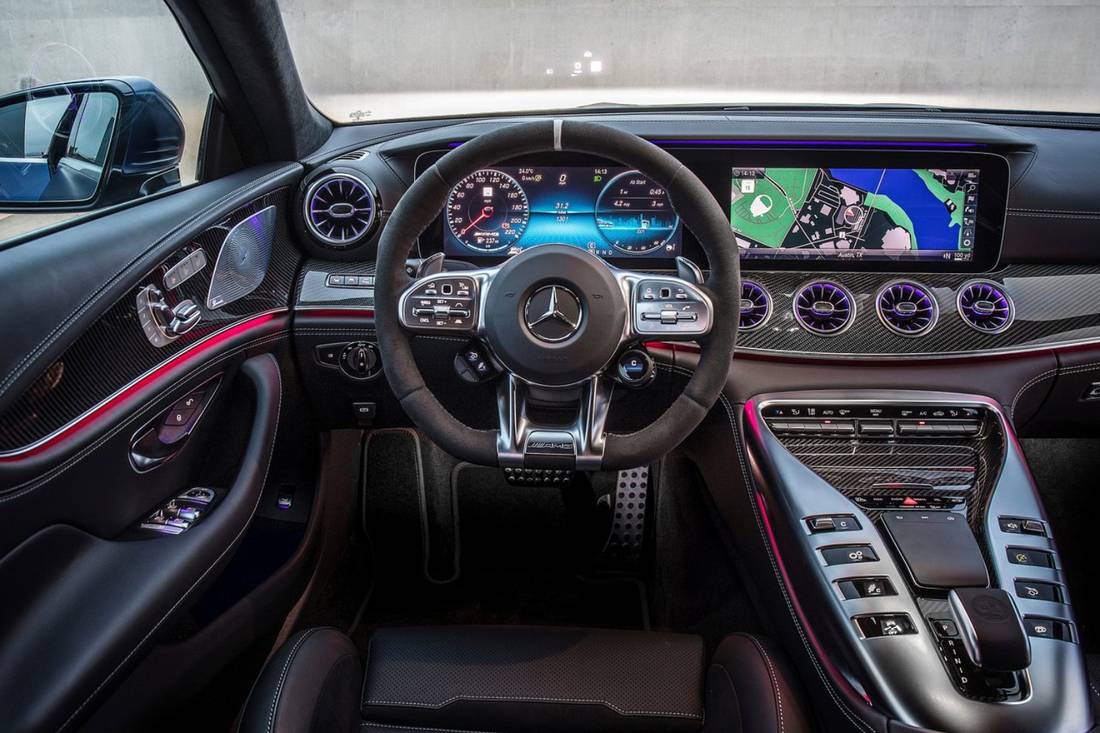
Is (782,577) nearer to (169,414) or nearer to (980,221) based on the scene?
(980,221)

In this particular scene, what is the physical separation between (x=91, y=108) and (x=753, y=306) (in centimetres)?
153

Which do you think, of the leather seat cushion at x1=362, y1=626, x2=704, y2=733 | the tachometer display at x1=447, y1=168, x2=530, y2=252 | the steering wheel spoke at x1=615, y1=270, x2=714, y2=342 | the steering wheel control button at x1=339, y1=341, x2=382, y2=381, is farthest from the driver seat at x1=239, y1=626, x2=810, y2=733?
the tachometer display at x1=447, y1=168, x2=530, y2=252

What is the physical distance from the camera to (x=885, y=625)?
137 centimetres

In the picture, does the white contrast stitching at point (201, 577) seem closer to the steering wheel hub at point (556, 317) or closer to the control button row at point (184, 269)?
the control button row at point (184, 269)

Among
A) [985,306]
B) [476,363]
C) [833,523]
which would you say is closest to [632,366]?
[476,363]

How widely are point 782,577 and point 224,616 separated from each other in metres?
1.21

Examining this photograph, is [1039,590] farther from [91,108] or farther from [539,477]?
[91,108]

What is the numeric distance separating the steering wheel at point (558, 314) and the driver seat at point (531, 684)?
0.38 metres

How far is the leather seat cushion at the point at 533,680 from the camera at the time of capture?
132cm

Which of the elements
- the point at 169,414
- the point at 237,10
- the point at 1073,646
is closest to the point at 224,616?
the point at 169,414

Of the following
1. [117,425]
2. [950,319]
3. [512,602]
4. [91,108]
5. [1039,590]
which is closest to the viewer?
[117,425]

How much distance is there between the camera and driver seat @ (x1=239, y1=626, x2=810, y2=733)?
1.27m

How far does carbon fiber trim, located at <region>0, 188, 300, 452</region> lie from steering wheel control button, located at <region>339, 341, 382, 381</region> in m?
0.21

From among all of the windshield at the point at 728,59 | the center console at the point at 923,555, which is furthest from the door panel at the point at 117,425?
the center console at the point at 923,555
